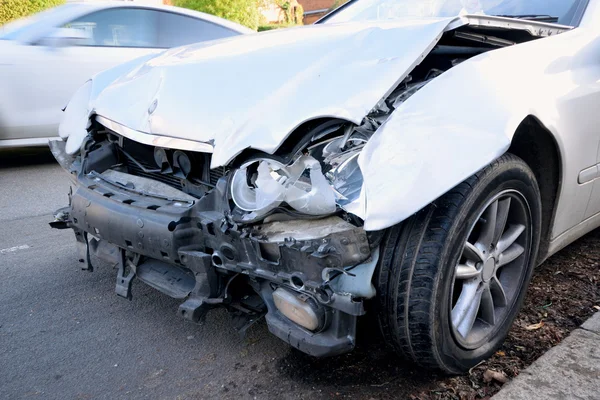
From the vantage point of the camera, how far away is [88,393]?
2.30 meters

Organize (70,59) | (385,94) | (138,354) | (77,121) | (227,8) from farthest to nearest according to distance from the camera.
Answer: (227,8) → (70,59) → (77,121) → (138,354) → (385,94)

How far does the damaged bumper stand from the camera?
191 cm

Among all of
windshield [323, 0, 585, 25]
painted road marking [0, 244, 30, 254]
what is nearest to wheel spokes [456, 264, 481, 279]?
windshield [323, 0, 585, 25]

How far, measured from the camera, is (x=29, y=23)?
599 cm

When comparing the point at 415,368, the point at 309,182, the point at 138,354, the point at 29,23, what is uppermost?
the point at 29,23

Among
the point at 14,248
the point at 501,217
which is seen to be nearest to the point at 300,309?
the point at 501,217

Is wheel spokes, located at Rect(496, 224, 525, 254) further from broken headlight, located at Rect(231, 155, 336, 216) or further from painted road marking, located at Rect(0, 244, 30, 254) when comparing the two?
painted road marking, located at Rect(0, 244, 30, 254)

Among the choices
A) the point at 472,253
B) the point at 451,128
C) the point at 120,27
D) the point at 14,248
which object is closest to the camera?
the point at 451,128

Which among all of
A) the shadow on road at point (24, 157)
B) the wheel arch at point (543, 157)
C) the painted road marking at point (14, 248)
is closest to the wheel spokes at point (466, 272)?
the wheel arch at point (543, 157)

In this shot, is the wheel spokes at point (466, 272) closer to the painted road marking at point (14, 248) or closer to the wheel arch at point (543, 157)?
the wheel arch at point (543, 157)

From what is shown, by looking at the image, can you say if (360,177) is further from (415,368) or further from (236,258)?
(415,368)

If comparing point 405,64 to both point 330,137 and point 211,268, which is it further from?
point 211,268

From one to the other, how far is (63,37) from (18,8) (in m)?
9.93

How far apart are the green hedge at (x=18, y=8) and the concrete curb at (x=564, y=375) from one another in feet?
48.8
